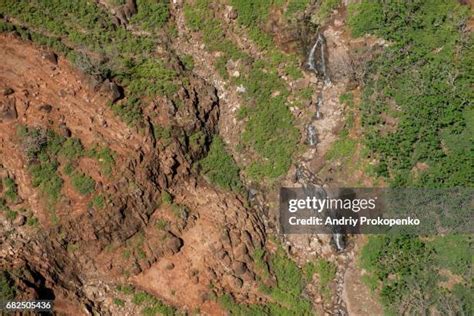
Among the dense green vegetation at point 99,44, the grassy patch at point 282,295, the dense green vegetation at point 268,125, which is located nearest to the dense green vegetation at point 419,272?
the grassy patch at point 282,295

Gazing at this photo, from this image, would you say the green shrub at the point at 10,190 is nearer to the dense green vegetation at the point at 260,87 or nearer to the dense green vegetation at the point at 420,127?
the dense green vegetation at the point at 260,87

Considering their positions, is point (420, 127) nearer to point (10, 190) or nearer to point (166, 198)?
point (166, 198)

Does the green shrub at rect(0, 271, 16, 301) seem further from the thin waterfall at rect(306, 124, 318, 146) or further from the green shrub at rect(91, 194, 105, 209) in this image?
the thin waterfall at rect(306, 124, 318, 146)

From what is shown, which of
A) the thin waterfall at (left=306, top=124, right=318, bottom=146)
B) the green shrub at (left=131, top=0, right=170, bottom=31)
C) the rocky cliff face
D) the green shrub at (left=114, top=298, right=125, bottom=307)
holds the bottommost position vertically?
the green shrub at (left=114, top=298, right=125, bottom=307)

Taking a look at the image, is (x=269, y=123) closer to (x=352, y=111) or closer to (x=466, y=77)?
(x=352, y=111)

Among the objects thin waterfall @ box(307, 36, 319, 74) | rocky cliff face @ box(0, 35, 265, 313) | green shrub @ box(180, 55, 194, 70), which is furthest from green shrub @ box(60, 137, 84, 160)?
thin waterfall @ box(307, 36, 319, 74)

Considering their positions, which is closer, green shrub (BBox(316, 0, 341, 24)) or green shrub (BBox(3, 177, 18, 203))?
green shrub (BBox(3, 177, 18, 203))
